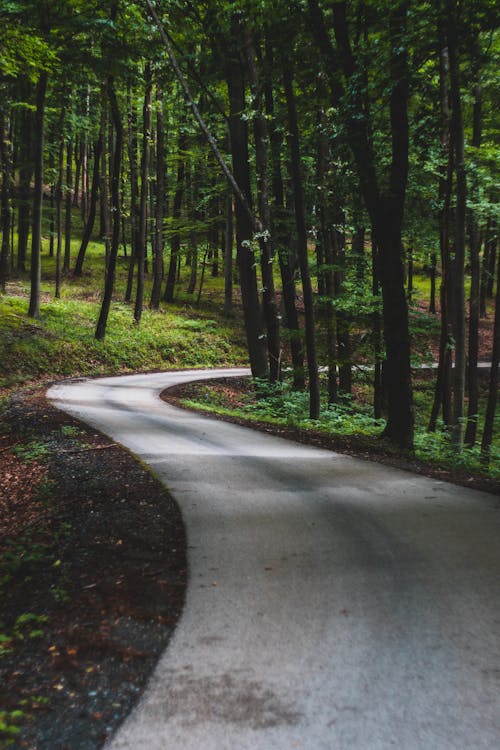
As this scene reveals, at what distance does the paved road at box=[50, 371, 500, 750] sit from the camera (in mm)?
2297

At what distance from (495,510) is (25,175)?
32161mm

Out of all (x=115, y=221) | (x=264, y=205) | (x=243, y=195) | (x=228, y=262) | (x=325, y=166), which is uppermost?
(x=325, y=166)

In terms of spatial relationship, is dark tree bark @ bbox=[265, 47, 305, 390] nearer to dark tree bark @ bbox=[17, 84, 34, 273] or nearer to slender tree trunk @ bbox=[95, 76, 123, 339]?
slender tree trunk @ bbox=[95, 76, 123, 339]

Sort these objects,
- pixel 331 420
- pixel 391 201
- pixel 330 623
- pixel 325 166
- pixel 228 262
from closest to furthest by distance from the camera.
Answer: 1. pixel 330 623
2. pixel 391 201
3. pixel 331 420
4. pixel 325 166
5. pixel 228 262

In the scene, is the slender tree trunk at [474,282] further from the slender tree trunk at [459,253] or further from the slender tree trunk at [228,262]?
the slender tree trunk at [228,262]

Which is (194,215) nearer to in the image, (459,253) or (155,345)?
(155,345)

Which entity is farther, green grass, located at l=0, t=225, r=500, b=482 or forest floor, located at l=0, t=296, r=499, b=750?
green grass, located at l=0, t=225, r=500, b=482

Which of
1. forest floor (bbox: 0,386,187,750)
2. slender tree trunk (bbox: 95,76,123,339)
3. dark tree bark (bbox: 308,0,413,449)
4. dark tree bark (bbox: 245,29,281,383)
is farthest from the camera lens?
slender tree trunk (bbox: 95,76,123,339)

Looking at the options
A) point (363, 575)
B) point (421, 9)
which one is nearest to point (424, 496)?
point (363, 575)

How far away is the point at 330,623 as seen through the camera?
3176 mm

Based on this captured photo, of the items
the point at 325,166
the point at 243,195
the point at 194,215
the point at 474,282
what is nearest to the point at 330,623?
the point at 243,195

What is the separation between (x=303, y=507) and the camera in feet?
18.0

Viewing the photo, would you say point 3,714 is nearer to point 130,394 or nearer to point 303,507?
point 303,507

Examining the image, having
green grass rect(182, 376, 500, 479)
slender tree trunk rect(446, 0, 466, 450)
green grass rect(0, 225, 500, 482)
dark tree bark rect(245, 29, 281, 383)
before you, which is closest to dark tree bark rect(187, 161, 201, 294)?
green grass rect(0, 225, 500, 482)
